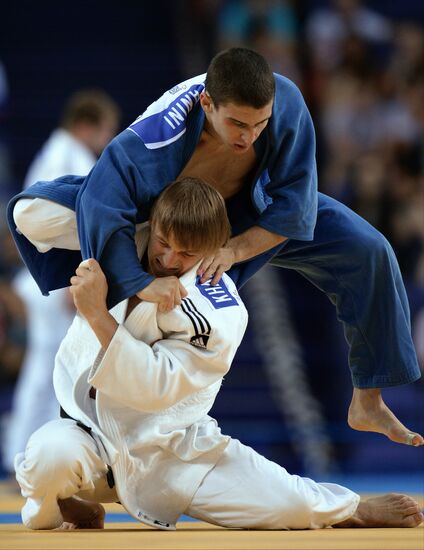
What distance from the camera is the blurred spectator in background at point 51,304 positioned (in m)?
5.41

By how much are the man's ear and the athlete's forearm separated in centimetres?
36

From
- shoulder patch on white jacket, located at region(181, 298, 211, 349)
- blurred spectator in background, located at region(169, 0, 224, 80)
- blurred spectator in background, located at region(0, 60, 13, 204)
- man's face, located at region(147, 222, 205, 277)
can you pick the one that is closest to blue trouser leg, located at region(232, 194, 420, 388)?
man's face, located at region(147, 222, 205, 277)

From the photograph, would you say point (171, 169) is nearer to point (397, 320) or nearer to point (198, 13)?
point (397, 320)

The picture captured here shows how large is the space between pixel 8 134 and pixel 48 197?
19.1 feet

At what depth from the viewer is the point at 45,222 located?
3.22 m

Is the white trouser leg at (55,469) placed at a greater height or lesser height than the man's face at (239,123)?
lesser

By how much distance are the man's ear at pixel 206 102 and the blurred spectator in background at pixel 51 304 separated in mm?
2394

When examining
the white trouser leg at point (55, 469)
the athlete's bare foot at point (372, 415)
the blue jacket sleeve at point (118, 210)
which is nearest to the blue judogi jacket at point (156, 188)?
the blue jacket sleeve at point (118, 210)

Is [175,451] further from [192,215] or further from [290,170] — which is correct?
[290,170]

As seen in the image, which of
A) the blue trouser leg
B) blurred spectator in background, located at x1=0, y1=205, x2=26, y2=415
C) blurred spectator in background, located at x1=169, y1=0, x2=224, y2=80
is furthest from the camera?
blurred spectator in background, located at x1=169, y1=0, x2=224, y2=80

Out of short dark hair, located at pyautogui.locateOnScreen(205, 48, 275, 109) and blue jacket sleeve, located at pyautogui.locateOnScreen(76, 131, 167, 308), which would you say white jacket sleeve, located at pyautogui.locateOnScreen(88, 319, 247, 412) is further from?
short dark hair, located at pyautogui.locateOnScreen(205, 48, 275, 109)

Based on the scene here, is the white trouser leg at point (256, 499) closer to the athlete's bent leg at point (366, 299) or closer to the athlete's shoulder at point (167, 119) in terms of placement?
the athlete's bent leg at point (366, 299)

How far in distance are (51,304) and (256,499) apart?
9.21 feet

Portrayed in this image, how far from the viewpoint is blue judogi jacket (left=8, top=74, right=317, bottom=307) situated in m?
2.97
